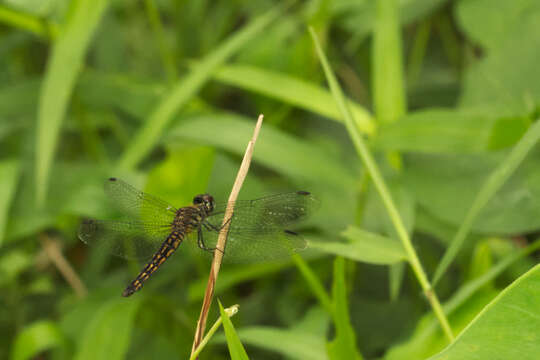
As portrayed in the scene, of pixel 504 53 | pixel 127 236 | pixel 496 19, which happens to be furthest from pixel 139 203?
pixel 496 19

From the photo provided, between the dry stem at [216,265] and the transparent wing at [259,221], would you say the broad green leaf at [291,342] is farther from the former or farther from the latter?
the dry stem at [216,265]

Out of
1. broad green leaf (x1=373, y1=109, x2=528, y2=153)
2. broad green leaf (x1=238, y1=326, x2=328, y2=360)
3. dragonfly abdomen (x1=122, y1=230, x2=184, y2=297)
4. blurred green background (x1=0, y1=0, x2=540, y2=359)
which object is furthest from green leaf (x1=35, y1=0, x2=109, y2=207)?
broad green leaf (x1=373, y1=109, x2=528, y2=153)

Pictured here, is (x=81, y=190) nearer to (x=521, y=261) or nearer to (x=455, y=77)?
(x=521, y=261)

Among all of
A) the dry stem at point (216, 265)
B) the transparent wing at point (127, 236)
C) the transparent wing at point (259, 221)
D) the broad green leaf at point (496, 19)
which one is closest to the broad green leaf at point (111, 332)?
the transparent wing at point (127, 236)

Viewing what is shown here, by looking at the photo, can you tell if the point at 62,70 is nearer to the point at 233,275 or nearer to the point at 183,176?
the point at 183,176

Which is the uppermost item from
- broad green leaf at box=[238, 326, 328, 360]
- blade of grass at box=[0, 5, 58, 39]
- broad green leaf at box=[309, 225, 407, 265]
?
blade of grass at box=[0, 5, 58, 39]

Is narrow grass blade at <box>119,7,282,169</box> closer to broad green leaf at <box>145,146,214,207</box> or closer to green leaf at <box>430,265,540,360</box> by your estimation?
broad green leaf at <box>145,146,214,207</box>
